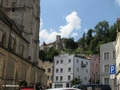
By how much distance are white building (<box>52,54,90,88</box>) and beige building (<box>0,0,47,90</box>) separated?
50.5 ft

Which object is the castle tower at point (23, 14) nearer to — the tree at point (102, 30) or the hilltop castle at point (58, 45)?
the tree at point (102, 30)

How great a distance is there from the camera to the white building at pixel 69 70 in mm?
56594

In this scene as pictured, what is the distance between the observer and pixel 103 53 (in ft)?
118

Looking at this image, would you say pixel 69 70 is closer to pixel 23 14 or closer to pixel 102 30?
pixel 23 14

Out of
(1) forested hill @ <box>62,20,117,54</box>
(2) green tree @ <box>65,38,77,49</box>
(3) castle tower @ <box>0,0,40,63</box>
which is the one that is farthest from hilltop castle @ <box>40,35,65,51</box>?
(3) castle tower @ <box>0,0,40,63</box>

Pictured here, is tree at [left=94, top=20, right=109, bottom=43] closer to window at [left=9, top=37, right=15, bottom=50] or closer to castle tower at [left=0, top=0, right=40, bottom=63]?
castle tower at [left=0, top=0, right=40, bottom=63]

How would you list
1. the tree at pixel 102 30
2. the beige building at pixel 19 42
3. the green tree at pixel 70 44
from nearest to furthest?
the beige building at pixel 19 42 → the tree at pixel 102 30 → the green tree at pixel 70 44

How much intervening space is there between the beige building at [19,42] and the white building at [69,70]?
15385 millimetres

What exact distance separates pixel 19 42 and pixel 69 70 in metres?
25.3

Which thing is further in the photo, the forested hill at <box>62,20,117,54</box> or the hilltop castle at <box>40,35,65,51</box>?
the hilltop castle at <box>40,35,65,51</box>

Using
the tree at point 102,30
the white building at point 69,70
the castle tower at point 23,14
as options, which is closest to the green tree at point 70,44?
the tree at point 102,30

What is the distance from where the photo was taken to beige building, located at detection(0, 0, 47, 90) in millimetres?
23781

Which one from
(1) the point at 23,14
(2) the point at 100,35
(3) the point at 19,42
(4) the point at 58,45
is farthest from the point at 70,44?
(3) the point at 19,42

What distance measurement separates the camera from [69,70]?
2245 inches
